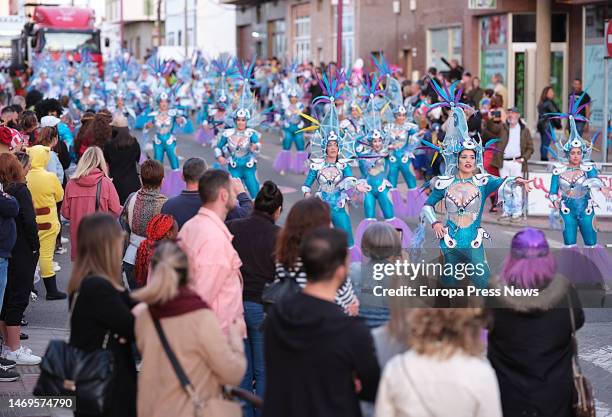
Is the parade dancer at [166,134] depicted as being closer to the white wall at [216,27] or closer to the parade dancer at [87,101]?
the parade dancer at [87,101]

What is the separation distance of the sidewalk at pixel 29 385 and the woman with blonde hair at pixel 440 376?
3.37 meters

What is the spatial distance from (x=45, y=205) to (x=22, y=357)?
2182 millimetres

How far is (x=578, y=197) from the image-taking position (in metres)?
12.5

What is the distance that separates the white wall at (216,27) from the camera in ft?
207

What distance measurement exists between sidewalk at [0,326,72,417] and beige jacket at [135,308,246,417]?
229cm

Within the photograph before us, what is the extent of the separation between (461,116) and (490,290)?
6307 mm

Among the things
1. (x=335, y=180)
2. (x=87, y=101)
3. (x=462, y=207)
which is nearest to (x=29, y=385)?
(x=462, y=207)

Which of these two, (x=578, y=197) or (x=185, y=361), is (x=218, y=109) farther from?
(x=185, y=361)

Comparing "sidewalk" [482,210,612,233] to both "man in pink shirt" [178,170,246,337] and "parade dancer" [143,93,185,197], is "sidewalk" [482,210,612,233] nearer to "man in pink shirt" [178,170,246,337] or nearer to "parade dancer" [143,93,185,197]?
"parade dancer" [143,93,185,197]

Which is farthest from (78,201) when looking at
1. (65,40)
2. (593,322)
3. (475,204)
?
(65,40)

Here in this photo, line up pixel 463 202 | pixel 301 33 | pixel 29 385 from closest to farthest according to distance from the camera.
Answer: pixel 29 385 < pixel 463 202 < pixel 301 33

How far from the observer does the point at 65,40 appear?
45281 millimetres

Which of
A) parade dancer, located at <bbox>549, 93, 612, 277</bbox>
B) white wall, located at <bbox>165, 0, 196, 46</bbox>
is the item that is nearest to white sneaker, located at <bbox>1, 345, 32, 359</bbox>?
parade dancer, located at <bbox>549, 93, 612, 277</bbox>

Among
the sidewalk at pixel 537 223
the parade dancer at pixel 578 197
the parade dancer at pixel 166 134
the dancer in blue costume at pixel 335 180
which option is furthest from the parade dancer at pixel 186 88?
the parade dancer at pixel 578 197
